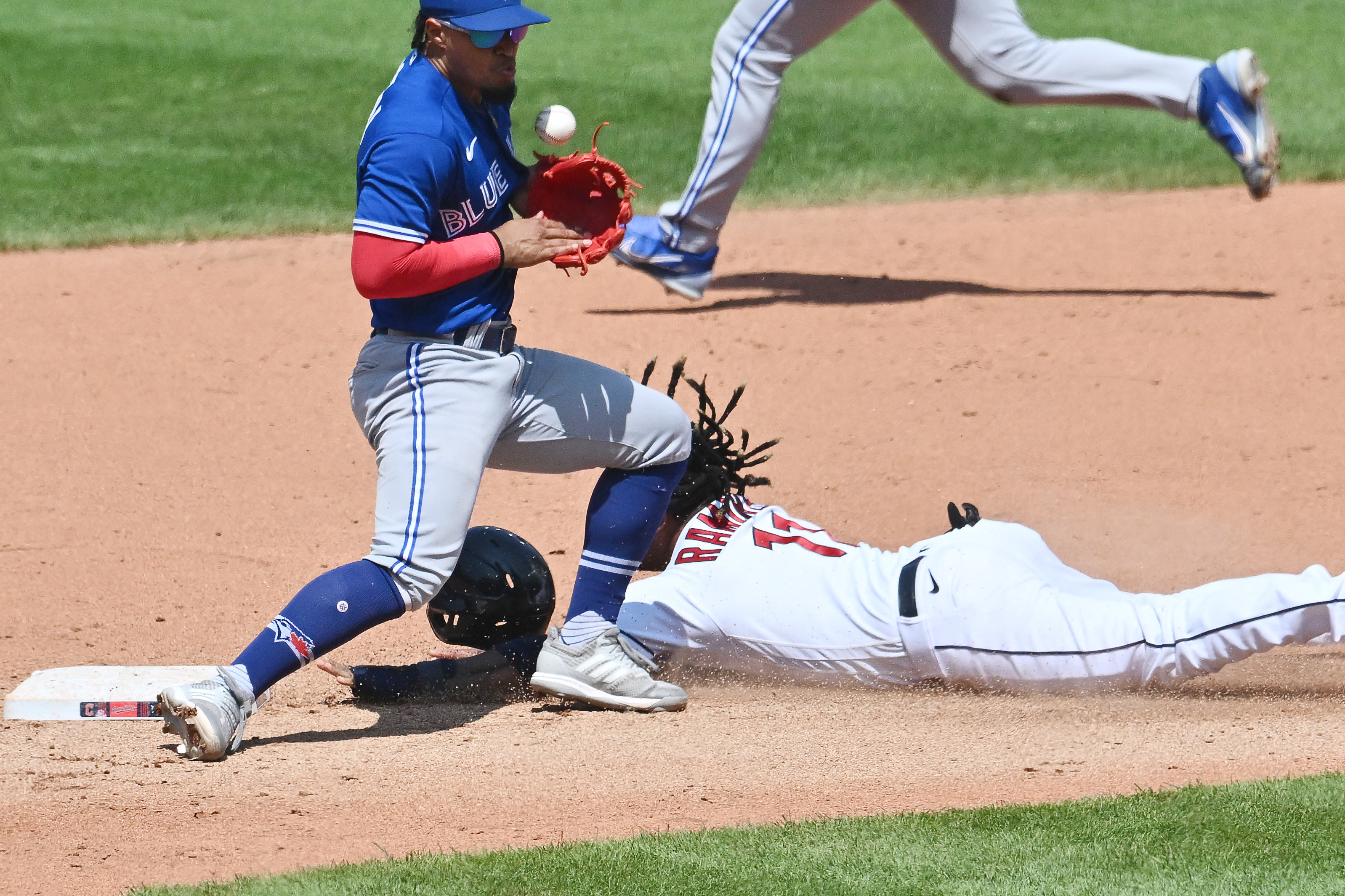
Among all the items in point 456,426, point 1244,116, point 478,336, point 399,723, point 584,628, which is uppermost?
point 1244,116

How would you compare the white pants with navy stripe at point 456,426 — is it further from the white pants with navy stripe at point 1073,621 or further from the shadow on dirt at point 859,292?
the shadow on dirt at point 859,292

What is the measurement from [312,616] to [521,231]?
899mm

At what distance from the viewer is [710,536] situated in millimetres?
4027

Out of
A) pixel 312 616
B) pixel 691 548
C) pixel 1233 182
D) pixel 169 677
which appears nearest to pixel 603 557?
pixel 691 548

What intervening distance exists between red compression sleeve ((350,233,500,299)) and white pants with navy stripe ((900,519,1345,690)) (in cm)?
119

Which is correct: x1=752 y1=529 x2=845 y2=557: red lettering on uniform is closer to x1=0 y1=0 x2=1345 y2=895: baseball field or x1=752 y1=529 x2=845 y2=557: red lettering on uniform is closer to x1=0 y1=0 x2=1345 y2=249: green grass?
x1=0 y1=0 x2=1345 y2=895: baseball field

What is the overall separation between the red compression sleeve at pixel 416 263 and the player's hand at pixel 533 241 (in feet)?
0.12

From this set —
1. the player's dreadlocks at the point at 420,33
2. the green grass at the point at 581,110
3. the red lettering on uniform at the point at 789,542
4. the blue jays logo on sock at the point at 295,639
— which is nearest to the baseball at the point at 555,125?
the player's dreadlocks at the point at 420,33

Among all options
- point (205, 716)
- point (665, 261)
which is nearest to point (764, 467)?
point (665, 261)

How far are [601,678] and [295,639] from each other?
2.34 feet

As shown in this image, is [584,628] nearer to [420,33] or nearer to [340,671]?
[340,671]

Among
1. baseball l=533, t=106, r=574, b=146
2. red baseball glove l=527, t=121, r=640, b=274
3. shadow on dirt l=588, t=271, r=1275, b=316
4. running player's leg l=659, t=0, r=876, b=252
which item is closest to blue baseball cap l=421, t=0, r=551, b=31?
baseball l=533, t=106, r=574, b=146

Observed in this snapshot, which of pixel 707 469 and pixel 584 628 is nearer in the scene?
pixel 584 628

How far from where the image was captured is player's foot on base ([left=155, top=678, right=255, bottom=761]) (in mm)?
3375
